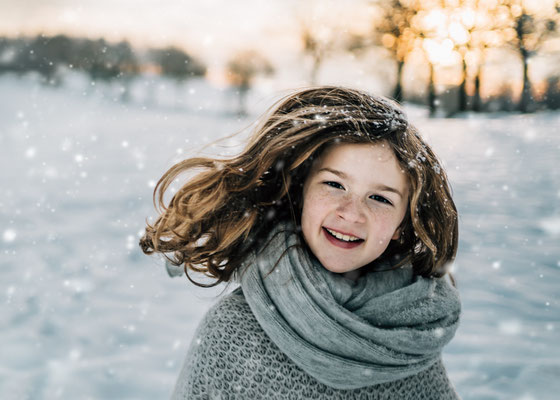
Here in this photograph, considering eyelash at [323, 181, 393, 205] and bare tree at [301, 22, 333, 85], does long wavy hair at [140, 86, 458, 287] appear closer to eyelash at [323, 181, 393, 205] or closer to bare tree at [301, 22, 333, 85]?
eyelash at [323, 181, 393, 205]

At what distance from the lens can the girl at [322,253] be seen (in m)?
1.52

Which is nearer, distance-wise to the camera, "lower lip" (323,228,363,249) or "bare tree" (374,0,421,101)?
"lower lip" (323,228,363,249)

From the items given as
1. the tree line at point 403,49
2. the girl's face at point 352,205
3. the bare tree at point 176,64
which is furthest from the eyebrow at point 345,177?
the bare tree at point 176,64

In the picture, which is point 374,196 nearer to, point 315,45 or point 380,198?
point 380,198

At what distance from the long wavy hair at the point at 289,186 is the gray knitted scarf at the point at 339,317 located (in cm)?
17

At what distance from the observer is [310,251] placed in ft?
5.50

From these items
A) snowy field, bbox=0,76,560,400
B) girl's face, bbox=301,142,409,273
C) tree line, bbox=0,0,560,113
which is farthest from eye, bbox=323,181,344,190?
tree line, bbox=0,0,560,113

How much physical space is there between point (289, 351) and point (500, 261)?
4029 millimetres

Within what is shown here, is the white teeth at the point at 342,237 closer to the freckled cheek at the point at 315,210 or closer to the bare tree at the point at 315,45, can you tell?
the freckled cheek at the point at 315,210

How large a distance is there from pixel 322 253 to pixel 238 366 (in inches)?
17.4

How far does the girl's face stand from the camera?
159cm

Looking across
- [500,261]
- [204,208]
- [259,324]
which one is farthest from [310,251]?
[500,261]

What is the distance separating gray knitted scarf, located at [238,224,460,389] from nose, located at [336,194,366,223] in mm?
177

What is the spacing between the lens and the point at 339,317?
1.51 meters
